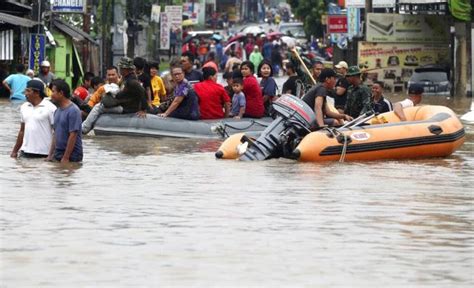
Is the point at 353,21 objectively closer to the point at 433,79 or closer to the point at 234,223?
the point at 433,79

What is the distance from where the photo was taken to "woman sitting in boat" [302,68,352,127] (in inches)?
823

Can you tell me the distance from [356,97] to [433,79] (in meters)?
25.5

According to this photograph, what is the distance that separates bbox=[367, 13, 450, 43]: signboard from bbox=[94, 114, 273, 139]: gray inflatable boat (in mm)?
27031

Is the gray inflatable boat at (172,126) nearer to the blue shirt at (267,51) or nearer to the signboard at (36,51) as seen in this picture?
the signboard at (36,51)

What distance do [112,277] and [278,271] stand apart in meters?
1.23

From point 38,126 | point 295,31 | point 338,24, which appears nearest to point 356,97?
point 38,126

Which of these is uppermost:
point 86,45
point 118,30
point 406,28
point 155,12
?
point 155,12

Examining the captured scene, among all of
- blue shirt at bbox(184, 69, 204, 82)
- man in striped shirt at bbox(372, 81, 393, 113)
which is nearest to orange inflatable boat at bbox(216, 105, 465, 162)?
man in striped shirt at bbox(372, 81, 393, 113)

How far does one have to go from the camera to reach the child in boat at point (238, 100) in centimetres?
2538

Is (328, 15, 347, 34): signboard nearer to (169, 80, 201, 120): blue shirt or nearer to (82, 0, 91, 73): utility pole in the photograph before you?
(82, 0, 91, 73): utility pole

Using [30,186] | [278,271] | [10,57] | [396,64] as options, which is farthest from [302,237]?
[396,64]

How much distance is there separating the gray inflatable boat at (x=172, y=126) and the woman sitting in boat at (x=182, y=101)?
0.11 metres

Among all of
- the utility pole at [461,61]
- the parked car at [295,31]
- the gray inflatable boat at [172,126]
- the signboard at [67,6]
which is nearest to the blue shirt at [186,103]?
the gray inflatable boat at [172,126]

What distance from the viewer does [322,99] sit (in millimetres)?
20969
